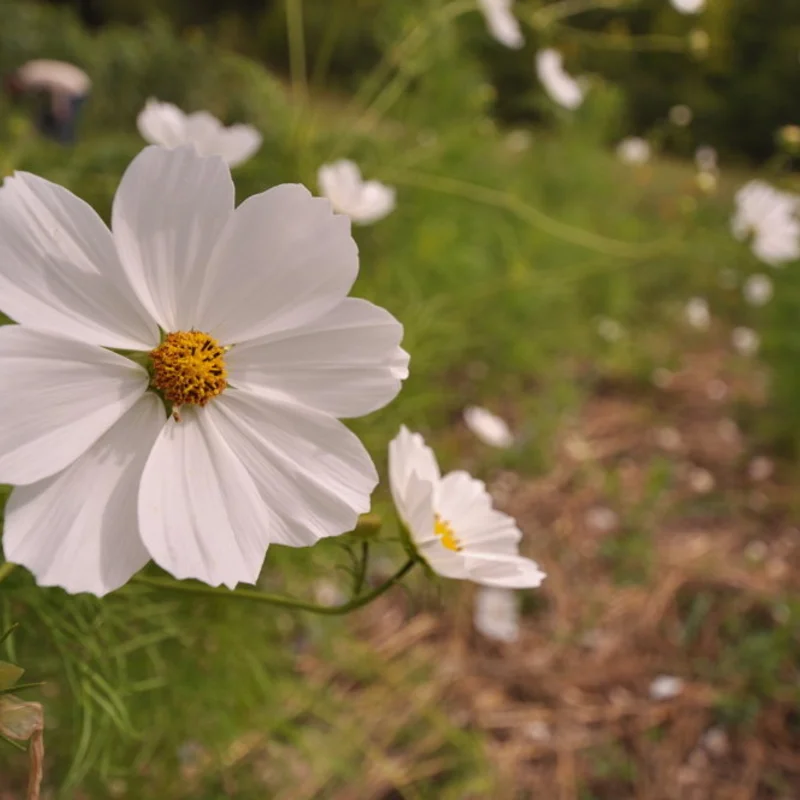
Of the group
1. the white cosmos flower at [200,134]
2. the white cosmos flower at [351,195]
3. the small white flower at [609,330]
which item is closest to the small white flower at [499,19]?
the white cosmos flower at [351,195]

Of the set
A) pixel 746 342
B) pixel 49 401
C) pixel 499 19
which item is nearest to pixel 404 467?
pixel 49 401

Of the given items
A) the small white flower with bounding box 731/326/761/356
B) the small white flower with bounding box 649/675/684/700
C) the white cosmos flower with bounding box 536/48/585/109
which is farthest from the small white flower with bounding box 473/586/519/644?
the small white flower with bounding box 731/326/761/356

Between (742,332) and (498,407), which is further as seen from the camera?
(742,332)

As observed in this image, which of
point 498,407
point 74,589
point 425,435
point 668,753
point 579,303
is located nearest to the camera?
point 74,589

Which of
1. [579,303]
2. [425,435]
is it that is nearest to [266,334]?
[425,435]

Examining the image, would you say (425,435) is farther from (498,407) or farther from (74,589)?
(74,589)
